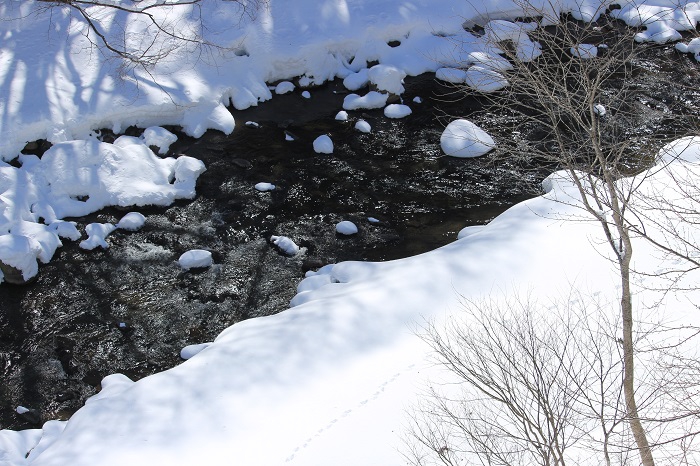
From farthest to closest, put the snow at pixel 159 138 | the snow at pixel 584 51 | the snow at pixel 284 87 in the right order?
the snow at pixel 284 87
the snow at pixel 159 138
the snow at pixel 584 51

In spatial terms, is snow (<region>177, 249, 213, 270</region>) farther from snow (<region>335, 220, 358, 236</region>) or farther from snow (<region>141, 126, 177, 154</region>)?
snow (<region>141, 126, 177, 154</region>)

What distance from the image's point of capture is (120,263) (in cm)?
1052

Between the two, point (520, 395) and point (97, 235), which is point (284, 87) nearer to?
point (97, 235)

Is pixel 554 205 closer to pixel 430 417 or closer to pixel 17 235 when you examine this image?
pixel 430 417

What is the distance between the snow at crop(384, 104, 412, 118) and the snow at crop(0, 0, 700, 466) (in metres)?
0.35

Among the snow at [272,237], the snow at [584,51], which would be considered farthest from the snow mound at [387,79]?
the snow at [584,51]

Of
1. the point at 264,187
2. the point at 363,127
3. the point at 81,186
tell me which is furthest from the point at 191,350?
the point at 363,127

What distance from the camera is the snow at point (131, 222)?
1112 centimetres

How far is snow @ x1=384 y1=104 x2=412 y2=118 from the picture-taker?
13.9 meters

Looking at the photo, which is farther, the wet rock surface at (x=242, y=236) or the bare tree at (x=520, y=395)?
the wet rock surface at (x=242, y=236)

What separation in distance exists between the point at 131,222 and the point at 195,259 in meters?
1.62

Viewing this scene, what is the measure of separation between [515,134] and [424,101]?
2.31m

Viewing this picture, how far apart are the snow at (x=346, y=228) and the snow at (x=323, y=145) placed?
2323mm

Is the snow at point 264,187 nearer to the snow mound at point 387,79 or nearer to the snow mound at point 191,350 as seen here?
the snow mound at point 191,350
